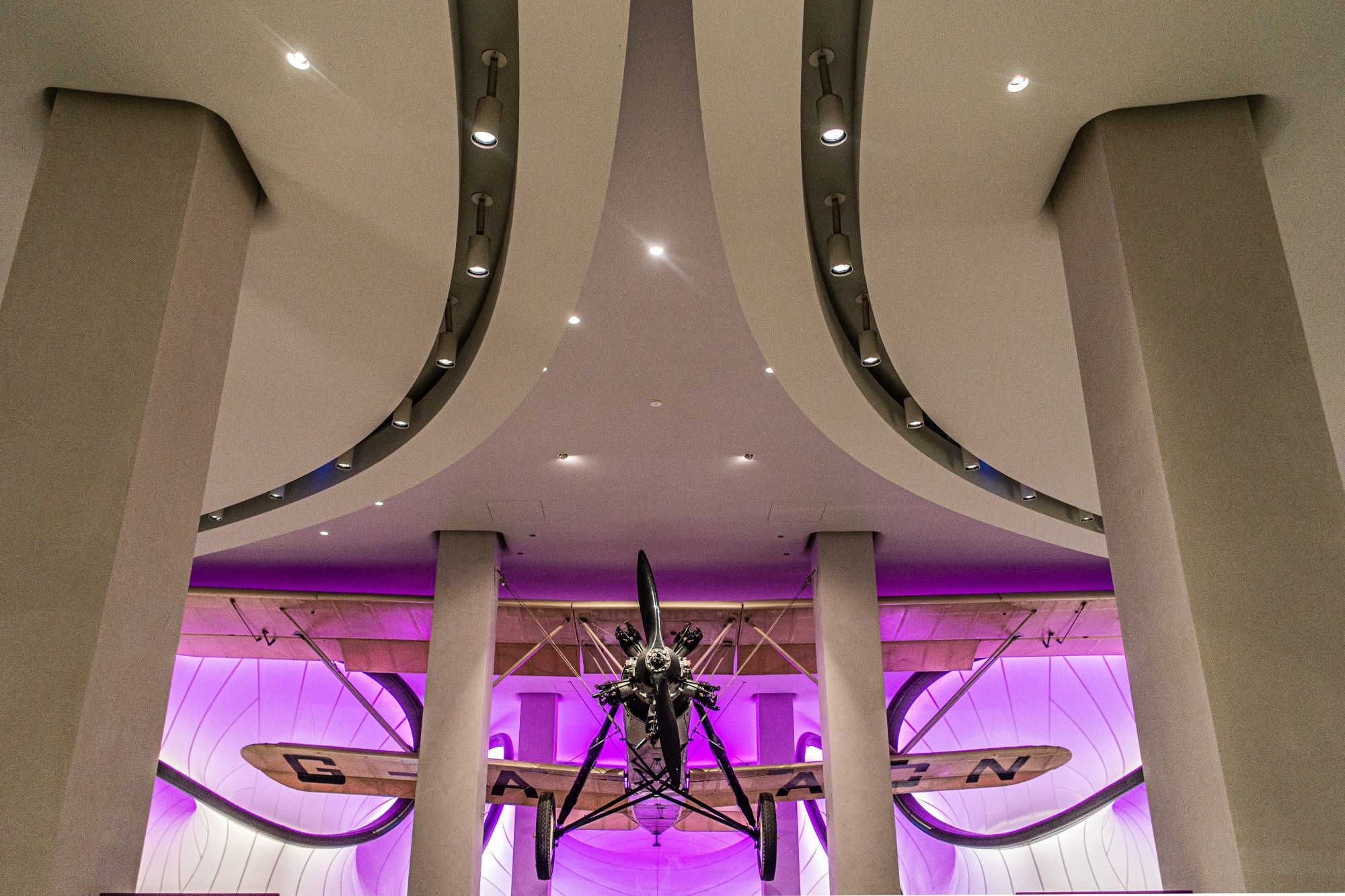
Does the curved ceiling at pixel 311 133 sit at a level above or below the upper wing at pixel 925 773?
above

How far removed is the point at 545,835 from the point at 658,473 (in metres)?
5.05

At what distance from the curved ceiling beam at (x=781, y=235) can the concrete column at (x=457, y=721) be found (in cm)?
652

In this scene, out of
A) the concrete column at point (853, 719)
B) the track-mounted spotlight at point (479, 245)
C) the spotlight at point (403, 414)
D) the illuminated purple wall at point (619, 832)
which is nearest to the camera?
the track-mounted spotlight at point (479, 245)

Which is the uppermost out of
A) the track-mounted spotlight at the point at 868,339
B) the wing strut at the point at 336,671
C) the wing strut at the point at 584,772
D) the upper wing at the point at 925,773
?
the track-mounted spotlight at the point at 868,339

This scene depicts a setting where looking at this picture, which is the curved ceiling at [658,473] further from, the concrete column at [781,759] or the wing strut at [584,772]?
the concrete column at [781,759]

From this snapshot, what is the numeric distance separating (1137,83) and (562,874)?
19.5m

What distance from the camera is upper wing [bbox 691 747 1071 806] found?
49.9ft

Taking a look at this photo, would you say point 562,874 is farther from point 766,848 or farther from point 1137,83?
point 1137,83

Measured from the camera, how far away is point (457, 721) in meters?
12.4

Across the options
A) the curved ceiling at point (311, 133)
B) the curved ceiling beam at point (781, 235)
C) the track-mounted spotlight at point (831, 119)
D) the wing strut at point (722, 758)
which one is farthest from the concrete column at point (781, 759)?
the track-mounted spotlight at point (831, 119)

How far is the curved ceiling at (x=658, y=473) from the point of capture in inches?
261

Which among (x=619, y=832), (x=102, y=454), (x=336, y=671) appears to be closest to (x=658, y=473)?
(x=336, y=671)

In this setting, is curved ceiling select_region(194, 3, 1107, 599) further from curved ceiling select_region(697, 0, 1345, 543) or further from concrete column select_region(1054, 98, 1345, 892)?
concrete column select_region(1054, 98, 1345, 892)

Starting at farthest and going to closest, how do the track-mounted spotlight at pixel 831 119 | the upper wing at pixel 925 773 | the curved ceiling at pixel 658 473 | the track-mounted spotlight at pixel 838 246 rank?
the upper wing at pixel 925 773 < the curved ceiling at pixel 658 473 < the track-mounted spotlight at pixel 838 246 < the track-mounted spotlight at pixel 831 119
